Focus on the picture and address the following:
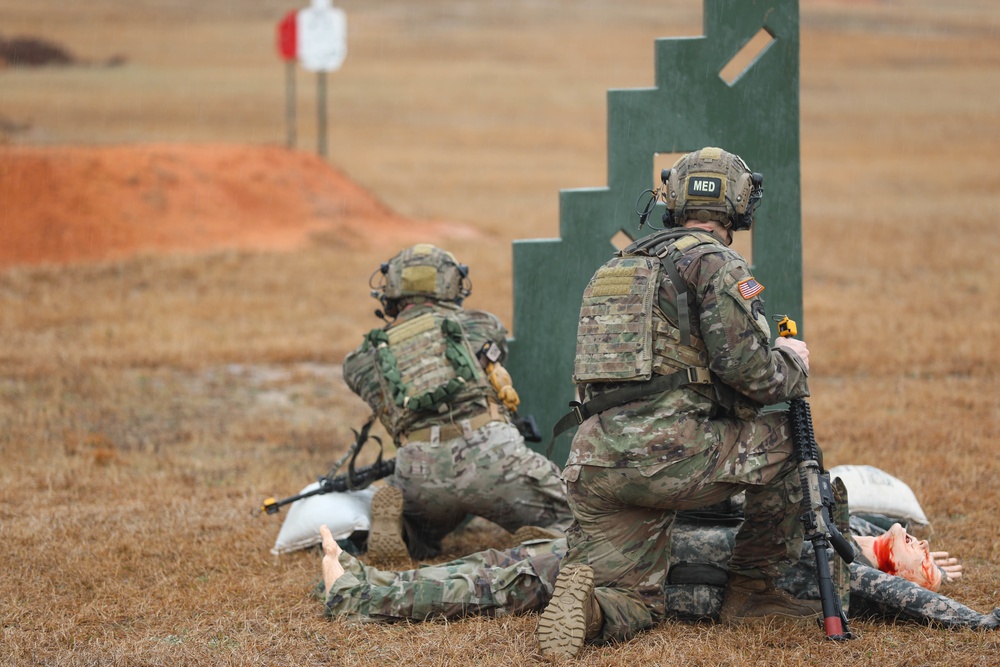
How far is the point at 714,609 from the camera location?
16.9ft

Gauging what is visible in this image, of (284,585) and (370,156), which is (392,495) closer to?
(284,585)

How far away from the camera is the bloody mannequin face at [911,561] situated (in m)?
5.40

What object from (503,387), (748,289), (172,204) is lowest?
(503,387)

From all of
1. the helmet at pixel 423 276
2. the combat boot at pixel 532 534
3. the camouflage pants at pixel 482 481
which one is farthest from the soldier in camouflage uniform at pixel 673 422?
the helmet at pixel 423 276

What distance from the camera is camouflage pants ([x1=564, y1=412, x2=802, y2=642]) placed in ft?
15.7

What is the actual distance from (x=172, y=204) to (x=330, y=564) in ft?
43.5

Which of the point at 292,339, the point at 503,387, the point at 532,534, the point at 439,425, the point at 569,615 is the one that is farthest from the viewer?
the point at 292,339

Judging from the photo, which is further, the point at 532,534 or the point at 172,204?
the point at 172,204

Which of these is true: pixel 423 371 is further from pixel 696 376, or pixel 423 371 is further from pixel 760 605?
pixel 760 605

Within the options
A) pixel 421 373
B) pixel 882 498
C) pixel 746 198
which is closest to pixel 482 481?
pixel 421 373

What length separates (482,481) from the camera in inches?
238

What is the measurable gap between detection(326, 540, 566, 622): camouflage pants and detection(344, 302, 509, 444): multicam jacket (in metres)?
1.02

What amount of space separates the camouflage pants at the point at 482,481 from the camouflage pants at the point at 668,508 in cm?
106

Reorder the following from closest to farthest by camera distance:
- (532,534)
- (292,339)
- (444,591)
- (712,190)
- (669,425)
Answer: (669,425) < (712,190) < (444,591) < (532,534) < (292,339)
